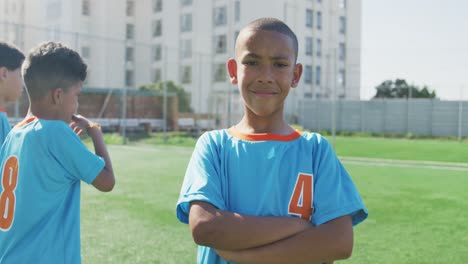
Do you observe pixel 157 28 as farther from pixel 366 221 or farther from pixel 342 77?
pixel 366 221

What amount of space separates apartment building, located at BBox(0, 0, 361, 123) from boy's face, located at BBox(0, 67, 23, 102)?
2895 cm

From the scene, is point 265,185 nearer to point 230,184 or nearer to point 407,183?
point 230,184

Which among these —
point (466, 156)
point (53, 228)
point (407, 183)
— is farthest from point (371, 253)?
point (466, 156)

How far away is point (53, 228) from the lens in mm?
1993

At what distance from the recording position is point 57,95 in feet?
6.92

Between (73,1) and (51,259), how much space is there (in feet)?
122

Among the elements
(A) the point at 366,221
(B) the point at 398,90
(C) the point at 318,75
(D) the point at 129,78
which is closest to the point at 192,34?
(D) the point at 129,78

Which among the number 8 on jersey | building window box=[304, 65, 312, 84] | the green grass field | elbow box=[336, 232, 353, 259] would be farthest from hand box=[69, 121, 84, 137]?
building window box=[304, 65, 312, 84]

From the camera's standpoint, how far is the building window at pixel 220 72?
32781mm

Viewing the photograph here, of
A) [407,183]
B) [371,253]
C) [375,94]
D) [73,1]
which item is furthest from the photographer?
[73,1]

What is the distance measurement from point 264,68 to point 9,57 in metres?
1.67

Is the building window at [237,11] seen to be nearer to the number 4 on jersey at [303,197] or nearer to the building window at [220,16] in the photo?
the building window at [220,16]

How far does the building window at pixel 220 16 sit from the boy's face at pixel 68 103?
3231cm

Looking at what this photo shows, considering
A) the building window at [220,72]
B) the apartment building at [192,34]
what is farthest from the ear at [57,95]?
the building window at [220,72]
